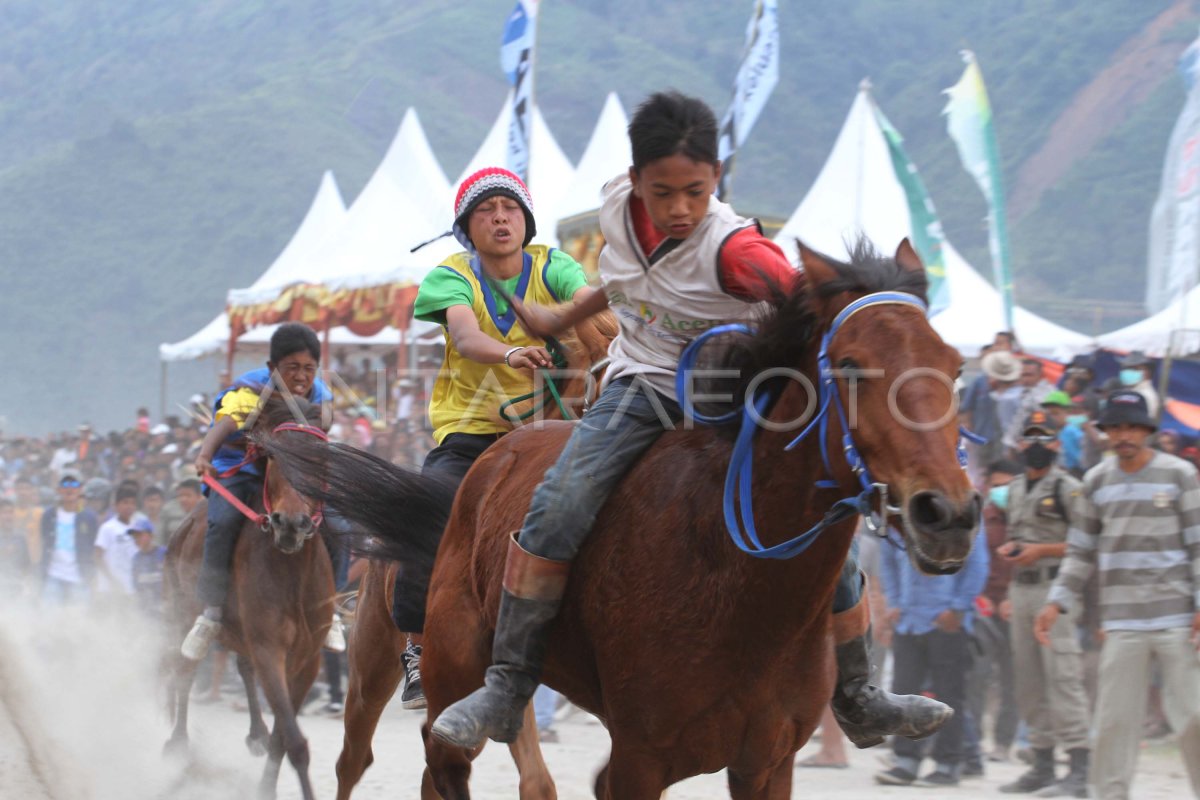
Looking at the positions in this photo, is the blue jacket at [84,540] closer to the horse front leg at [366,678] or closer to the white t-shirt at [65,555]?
the white t-shirt at [65,555]

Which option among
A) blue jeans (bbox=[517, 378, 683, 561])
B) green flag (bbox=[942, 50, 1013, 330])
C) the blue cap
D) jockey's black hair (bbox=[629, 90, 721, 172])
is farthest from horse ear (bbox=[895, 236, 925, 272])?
green flag (bbox=[942, 50, 1013, 330])

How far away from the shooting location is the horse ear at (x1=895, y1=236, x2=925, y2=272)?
11.4 feet

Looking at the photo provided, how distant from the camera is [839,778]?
8.95 m

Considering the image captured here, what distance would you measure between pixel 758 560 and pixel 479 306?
199cm

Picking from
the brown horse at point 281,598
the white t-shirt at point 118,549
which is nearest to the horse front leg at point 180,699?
the brown horse at point 281,598

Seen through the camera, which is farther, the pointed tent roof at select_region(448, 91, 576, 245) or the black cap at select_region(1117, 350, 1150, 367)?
the pointed tent roof at select_region(448, 91, 576, 245)

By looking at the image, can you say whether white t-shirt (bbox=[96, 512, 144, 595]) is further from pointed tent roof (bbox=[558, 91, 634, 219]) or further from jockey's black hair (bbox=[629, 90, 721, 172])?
jockey's black hair (bbox=[629, 90, 721, 172])

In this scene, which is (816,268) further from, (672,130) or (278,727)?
(278,727)

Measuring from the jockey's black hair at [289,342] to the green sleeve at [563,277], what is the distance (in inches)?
126

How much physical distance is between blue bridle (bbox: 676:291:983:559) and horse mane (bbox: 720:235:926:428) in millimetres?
49

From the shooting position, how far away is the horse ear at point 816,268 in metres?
3.46

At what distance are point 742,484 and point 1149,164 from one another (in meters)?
54.4

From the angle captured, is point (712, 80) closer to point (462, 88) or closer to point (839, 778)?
point (462, 88)

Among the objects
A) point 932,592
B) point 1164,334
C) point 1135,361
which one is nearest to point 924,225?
point 1164,334
